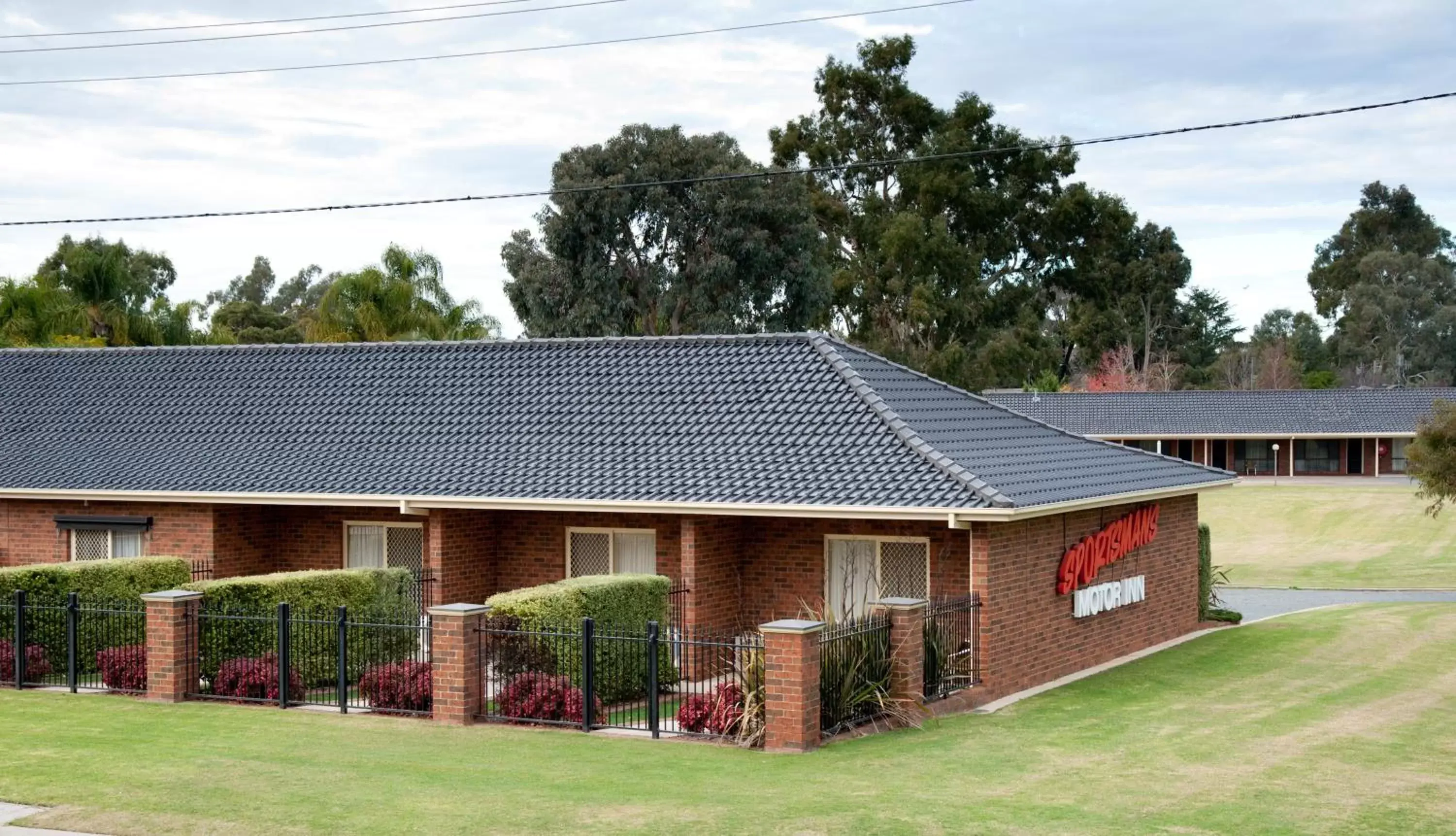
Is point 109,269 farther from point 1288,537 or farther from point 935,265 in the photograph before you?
point 1288,537

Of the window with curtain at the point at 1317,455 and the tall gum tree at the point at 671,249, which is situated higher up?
the tall gum tree at the point at 671,249

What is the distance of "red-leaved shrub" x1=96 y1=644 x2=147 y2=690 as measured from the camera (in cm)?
2009

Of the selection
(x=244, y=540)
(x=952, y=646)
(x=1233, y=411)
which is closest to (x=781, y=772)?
(x=952, y=646)

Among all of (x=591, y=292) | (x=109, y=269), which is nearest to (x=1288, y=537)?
(x=591, y=292)

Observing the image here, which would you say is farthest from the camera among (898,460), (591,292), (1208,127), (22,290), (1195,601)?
(591,292)

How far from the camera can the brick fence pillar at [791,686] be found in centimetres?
1598

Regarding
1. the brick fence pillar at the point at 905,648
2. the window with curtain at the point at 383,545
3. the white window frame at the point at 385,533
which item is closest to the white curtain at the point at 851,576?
the brick fence pillar at the point at 905,648

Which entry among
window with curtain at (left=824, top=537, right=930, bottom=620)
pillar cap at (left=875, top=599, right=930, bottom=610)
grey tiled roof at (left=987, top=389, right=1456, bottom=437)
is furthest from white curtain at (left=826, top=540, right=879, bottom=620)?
grey tiled roof at (left=987, top=389, right=1456, bottom=437)

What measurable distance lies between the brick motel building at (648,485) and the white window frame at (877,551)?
4 cm

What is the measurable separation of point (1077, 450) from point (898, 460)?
523 cm

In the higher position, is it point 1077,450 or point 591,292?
point 591,292

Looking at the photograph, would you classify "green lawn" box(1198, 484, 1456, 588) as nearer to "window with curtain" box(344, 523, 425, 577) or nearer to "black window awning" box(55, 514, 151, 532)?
"window with curtain" box(344, 523, 425, 577)

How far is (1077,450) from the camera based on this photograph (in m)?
25.4

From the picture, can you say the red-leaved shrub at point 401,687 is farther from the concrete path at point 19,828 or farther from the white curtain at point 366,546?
the white curtain at point 366,546
